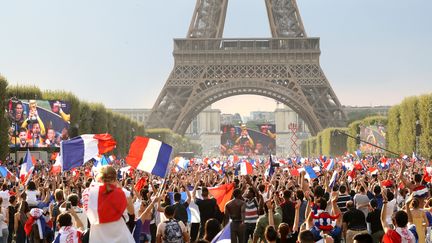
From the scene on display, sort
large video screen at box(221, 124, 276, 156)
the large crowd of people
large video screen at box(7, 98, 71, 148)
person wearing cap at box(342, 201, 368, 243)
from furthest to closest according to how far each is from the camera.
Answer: large video screen at box(221, 124, 276, 156) → large video screen at box(7, 98, 71, 148) → person wearing cap at box(342, 201, 368, 243) → the large crowd of people

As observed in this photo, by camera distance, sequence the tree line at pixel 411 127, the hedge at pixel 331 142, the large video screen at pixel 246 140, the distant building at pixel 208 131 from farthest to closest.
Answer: the distant building at pixel 208 131 → the large video screen at pixel 246 140 → the hedge at pixel 331 142 → the tree line at pixel 411 127

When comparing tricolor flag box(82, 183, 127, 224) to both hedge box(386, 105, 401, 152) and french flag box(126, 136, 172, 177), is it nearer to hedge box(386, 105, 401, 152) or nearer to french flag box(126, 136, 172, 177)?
french flag box(126, 136, 172, 177)

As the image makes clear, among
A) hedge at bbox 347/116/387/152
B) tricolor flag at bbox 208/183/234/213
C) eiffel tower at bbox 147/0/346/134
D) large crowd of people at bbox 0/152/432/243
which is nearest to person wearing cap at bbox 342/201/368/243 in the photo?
large crowd of people at bbox 0/152/432/243

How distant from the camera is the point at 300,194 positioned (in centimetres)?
1309

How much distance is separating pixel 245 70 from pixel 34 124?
42794 millimetres

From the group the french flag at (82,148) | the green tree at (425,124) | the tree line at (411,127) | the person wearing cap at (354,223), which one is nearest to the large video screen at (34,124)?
the tree line at (411,127)

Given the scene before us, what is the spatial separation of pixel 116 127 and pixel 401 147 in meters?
24.7

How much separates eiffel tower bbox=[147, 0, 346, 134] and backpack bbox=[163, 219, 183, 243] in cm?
7394

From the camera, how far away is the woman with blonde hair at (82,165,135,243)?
7.96m

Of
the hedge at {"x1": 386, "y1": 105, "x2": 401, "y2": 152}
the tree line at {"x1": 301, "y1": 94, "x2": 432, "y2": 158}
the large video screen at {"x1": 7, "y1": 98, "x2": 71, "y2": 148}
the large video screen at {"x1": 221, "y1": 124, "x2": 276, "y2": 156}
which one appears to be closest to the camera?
the large video screen at {"x1": 7, "y1": 98, "x2": 71, "y2": 148}

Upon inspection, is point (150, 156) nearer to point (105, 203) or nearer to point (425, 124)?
point (105, 203)

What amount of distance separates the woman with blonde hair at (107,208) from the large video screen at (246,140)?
128239 millimetres

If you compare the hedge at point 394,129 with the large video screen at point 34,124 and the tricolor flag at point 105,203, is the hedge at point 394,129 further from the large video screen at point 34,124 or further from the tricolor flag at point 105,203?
the tricolor flag at point 105,203

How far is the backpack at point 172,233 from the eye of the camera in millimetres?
10172
